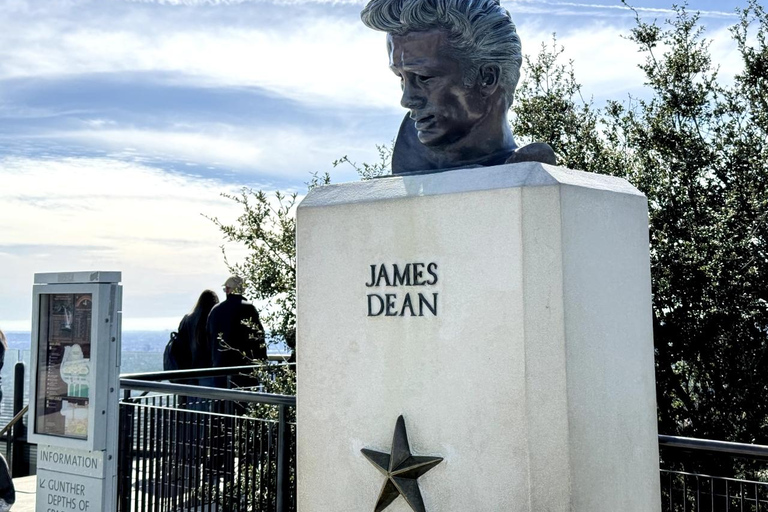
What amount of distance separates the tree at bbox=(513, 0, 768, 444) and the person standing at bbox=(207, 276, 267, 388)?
393 centimetres

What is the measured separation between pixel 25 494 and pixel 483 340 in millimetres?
7679

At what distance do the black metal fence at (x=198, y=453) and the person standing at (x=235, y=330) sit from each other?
2.61 metres

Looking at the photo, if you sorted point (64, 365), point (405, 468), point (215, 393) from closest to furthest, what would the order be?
point (405, 468), point (64, 365), point (215, 393)

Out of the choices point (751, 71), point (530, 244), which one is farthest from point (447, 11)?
point (751, 71)

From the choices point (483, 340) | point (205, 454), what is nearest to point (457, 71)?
point (483, 340)

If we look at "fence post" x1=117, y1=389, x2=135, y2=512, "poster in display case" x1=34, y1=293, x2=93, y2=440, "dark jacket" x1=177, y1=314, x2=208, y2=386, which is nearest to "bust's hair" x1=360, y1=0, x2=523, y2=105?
"poster in display case" x1=34, y1=293, x2=93, y2=440

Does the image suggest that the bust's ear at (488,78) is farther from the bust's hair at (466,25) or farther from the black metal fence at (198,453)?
the black metal fence at (198,453)

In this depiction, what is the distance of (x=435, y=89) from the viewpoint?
434 centimetres

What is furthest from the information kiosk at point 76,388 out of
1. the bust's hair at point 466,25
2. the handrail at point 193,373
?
the bust's hair at point 466,25

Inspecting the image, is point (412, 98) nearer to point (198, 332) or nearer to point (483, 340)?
point (483, 340)

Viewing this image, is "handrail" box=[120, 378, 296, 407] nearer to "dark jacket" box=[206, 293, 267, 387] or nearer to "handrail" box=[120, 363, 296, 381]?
"handrail" box=[120, 363, 296, 381]

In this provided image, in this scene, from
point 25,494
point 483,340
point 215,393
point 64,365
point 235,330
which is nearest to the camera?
point 483,340

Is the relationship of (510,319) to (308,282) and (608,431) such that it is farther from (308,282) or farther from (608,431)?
(308,282)

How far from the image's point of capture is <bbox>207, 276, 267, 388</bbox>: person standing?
391 inches
